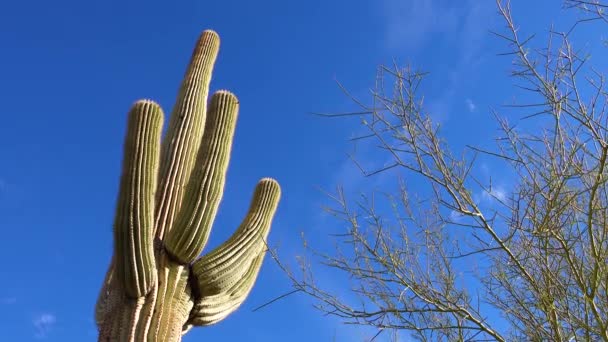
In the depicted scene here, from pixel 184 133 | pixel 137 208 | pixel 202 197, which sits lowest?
pixel 137 208

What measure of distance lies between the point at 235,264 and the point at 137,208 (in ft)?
3.21

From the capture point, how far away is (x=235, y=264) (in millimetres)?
5086

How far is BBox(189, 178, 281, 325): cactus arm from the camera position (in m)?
5.02

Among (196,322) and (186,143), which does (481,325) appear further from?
(186,143)

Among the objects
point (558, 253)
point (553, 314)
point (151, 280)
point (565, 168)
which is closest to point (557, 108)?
point (565, 168)

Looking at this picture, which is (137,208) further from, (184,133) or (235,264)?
(184,133)

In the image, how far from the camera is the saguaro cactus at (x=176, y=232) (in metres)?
4.56

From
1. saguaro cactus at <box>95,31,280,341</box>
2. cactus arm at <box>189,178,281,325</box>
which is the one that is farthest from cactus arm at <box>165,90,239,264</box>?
cactus arm at <box>189,178,281,325</box>

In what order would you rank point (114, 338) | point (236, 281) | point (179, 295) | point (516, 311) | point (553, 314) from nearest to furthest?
point (553, 314)
point (516, 311)
point (114, 338)
point (179, 295)
point (236, 281)

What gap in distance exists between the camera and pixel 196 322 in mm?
5191

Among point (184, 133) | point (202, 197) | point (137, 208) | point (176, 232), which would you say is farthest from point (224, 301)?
point (184, 133)

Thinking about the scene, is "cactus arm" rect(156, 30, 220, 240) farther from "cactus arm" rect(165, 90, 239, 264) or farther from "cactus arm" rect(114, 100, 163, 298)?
"cactus arm" rect(114, 100, 163, 298)

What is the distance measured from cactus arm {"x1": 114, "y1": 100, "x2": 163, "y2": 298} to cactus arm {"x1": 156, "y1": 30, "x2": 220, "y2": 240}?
1.39ft

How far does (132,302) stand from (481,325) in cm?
267
